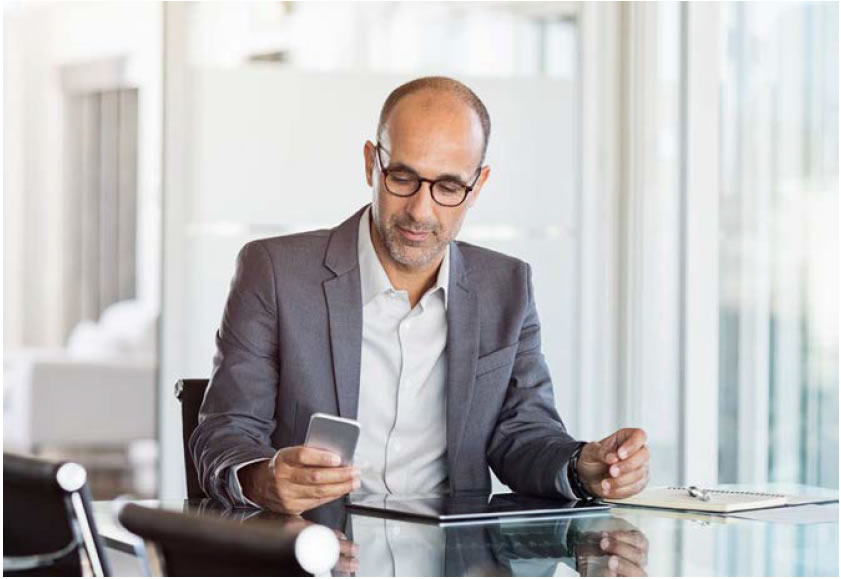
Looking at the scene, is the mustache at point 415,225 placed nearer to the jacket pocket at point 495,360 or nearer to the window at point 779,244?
the jacket pocket at point 495,360

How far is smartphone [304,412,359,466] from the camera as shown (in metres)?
1.87

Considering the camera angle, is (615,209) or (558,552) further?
(615,209)

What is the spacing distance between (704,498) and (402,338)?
62cm

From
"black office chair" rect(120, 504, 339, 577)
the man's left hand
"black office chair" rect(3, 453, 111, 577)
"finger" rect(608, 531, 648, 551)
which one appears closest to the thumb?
the man's left hand

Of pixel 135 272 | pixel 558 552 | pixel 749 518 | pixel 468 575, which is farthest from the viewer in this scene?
pixel 135 272

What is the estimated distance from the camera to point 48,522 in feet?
5.19

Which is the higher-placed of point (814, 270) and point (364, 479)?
point (814, 270)

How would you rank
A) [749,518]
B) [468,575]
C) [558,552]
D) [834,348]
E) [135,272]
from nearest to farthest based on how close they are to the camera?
[468,575] < [558,552] < [749,518] < [834,348] < [135,272]

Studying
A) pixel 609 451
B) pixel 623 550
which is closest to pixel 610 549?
pixel 623 550

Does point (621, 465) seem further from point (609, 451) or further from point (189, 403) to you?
point (189, 403)

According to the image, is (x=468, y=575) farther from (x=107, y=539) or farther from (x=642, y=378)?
(x=642, y=378)

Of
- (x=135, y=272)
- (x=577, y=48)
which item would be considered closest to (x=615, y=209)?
(x=577, y=48)

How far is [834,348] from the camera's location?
4.35 meters

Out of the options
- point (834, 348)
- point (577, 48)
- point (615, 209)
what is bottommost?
point (834, 348)
